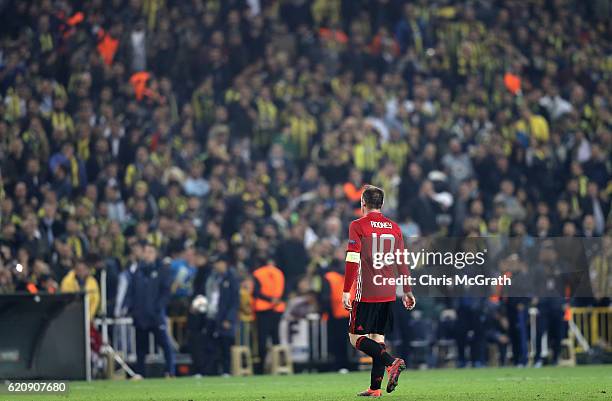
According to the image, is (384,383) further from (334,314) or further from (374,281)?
(334,314)

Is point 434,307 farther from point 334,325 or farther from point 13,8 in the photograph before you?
point 13,8

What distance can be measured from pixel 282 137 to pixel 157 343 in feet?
19.2

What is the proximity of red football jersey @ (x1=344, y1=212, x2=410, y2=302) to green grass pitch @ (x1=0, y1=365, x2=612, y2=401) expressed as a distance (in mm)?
1028

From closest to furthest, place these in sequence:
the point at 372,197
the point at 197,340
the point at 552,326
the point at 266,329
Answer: the point at 372,197 → the point at 197,340 → the point at 266,329 → the point at 552,326

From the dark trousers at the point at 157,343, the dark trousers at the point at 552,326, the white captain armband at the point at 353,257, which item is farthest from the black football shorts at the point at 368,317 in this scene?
the dark trousers at the point at 552,326

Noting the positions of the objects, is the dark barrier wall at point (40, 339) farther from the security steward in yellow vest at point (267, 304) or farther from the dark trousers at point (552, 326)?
the dark trousers at point (552, 326)

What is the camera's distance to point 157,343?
1908cm

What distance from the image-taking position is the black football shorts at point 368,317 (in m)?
12.1

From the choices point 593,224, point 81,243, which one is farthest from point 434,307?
point 81,243

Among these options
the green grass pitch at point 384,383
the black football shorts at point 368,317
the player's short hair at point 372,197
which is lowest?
the green grass pitch at point 384,383

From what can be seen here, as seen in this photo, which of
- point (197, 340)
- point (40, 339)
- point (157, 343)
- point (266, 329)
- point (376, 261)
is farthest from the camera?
point (266, 329)

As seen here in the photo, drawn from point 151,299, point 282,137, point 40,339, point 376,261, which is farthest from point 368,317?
point 282,137

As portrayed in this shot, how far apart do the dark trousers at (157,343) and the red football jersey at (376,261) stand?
7246 millimetres

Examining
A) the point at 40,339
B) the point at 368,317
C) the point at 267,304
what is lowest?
the point at 40,339
